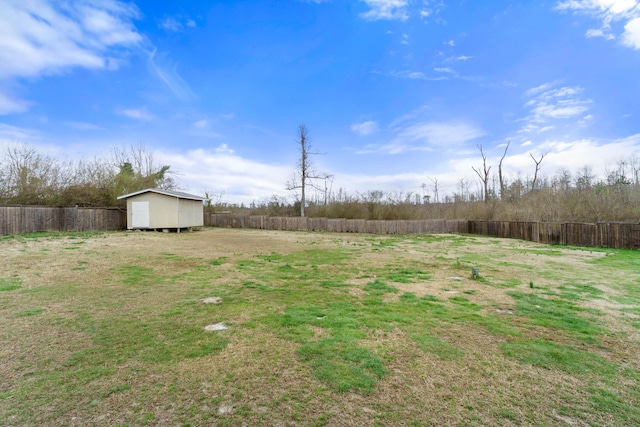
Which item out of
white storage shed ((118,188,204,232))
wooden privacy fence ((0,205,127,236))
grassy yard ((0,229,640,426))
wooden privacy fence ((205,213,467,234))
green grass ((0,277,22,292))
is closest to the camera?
grassy yard ((0,229,640,426))

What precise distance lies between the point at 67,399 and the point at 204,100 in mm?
14595

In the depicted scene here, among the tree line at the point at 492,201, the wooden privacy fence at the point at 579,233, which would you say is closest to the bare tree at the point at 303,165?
the tree line at the point at 492,201

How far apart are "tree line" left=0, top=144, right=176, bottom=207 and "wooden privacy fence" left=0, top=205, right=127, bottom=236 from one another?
5.88ft

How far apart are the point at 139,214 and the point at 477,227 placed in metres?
24.2

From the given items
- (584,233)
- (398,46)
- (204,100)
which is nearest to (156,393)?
(204,100)

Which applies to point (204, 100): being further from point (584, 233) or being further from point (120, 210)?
point (584, 233)

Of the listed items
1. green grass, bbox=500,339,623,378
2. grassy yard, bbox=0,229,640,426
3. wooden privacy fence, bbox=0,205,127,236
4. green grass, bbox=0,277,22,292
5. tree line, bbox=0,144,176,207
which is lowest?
green grass, bbox=500,339,623,378

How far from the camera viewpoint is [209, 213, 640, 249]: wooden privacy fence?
12070 mm

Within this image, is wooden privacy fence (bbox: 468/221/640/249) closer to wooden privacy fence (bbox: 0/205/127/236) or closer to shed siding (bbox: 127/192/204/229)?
shed siding (bbox: 127/192/204/229)

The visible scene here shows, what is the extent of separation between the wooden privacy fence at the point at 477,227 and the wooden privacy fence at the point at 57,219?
8705mm

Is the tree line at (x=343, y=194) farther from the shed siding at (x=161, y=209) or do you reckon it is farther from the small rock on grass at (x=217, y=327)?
the small rock on grass at (x=217, y=327)

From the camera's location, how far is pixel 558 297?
4.97m

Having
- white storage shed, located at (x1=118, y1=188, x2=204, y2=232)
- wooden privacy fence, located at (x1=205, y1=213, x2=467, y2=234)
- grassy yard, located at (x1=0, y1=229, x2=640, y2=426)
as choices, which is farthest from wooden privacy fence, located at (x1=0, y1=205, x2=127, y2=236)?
grassy yard, located at (x1=0, y1=229, x2=640, y2=426)

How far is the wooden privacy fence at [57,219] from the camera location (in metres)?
14.0
